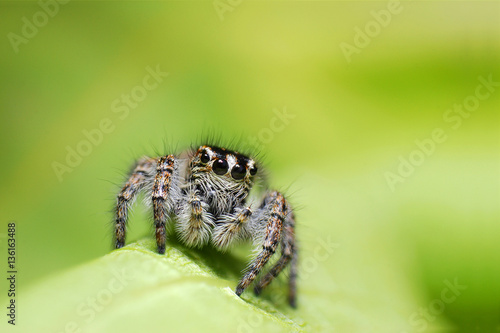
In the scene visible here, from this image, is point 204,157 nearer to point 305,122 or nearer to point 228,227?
point 228,227

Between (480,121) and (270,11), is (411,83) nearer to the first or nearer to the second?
(480,121)

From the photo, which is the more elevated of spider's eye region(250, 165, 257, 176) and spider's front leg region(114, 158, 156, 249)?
spider's eye region(250, 165, 257, 176)

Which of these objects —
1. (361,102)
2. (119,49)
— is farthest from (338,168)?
(119,49)

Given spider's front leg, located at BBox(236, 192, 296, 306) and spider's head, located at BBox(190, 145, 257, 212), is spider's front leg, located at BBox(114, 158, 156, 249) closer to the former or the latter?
spider's head, located at BBox(190, 145, 257, 212)

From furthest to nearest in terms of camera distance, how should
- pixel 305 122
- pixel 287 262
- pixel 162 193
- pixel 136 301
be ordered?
pixel 305 122 → pixel 287 262 → pixel 162 193 → pixel 136 301

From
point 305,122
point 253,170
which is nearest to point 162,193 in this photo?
point 253,170

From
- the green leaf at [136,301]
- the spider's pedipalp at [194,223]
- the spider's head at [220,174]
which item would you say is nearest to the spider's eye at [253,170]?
the spider's head at [220,174]

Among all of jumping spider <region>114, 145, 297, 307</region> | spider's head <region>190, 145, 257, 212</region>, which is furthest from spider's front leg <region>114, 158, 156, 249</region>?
spider's head <region>190, 145, 257, 212</region>
